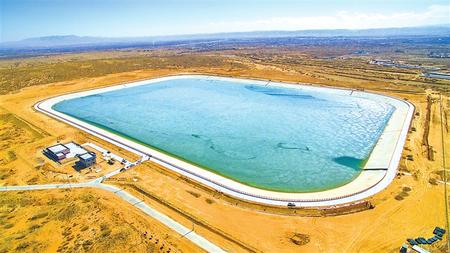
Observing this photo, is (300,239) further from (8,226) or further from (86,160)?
(86,160)

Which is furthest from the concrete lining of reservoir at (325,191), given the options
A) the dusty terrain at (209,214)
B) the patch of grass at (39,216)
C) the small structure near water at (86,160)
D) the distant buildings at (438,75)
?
the distant buildings at (438,75)

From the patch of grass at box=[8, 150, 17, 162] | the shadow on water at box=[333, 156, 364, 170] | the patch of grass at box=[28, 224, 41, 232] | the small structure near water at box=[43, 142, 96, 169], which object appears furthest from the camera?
the patch of grass at box=[8, 150, 17, 162]

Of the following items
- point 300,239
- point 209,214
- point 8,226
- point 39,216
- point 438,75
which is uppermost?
point 438,75

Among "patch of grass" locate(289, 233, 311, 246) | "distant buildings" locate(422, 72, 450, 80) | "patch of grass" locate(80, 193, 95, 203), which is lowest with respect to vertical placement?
"patch of grass" locate(289, 233, 311, 246)

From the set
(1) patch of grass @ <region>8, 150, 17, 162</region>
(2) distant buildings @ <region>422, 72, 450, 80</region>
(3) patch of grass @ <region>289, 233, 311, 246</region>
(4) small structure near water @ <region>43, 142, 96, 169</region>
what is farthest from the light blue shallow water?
(2) distant buildings @ <region>422, 72, 450, 80</region>

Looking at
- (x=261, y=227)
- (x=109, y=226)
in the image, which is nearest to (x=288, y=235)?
(x=261, y=227)

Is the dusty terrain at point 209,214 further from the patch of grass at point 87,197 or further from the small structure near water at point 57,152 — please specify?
the small structure near water at point 57,152

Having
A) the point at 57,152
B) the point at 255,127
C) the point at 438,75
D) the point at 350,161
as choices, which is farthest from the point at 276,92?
the point at 438,75

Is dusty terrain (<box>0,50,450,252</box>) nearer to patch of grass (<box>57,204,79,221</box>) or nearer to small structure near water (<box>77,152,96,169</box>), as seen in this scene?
patch of grass (<box>57,204,79,221</box>)
